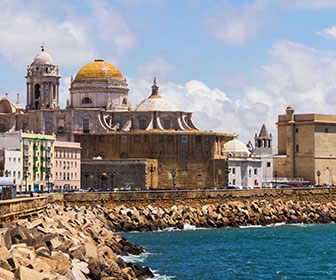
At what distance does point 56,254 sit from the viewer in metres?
32.2

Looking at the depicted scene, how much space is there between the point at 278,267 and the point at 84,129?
55.9 metres

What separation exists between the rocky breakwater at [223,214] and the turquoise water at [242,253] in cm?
153

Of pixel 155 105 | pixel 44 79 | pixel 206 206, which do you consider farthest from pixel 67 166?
pixel 206 206

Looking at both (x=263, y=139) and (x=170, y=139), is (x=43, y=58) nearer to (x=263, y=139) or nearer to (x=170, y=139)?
(x=170, y=139)

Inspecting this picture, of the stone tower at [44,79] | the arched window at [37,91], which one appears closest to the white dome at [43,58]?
Answer: the stone tower at [44,79]

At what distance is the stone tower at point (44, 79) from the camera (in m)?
102

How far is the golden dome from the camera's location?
103 meters

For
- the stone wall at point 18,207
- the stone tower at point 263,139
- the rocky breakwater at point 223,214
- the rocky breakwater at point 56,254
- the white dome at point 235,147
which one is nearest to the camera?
the rocky breakwater at point 56,254

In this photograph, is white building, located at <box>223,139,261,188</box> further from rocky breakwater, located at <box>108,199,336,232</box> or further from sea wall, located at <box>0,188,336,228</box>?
rocky breakwater, located at <box>108,199,336,232</box>

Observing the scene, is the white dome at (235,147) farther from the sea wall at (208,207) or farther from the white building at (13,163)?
the white building at (13,163)

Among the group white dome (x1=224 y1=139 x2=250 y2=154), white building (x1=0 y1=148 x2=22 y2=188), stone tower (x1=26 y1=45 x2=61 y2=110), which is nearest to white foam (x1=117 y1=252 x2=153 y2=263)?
white building (x1=0 y1=148 x2=22 y2=188)

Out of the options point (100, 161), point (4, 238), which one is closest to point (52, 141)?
point (100, 161)

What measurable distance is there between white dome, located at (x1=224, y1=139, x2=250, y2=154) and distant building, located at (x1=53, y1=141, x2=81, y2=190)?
18.1m

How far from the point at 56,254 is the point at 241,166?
219 feet
